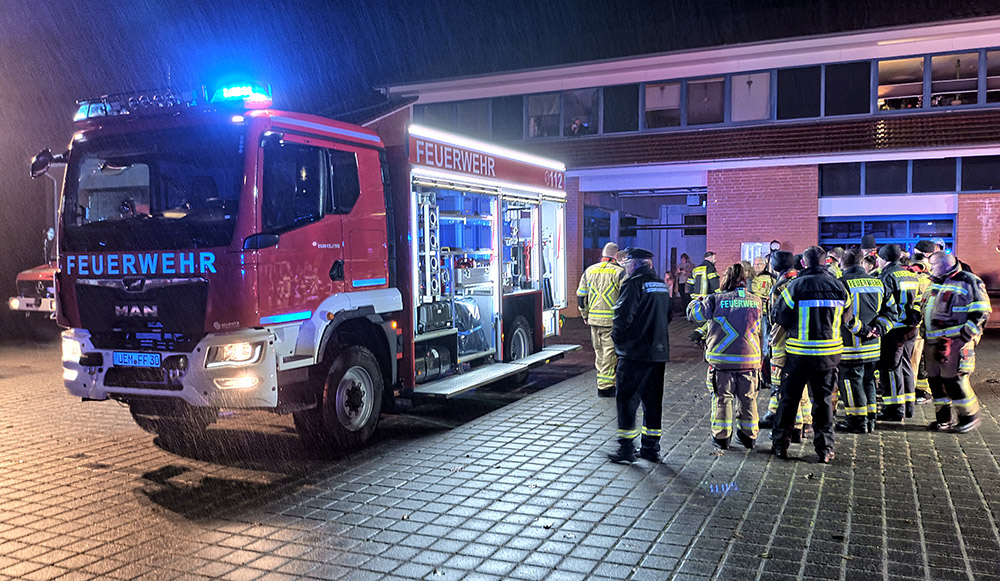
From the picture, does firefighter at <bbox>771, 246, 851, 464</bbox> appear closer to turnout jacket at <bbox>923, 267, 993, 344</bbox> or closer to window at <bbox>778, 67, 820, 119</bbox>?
turnout jacket at <bbox>923, 267, 993, 344</bbox>

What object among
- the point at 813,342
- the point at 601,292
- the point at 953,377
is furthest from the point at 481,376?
the point at 953,377

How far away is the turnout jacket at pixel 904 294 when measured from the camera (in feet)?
26.6

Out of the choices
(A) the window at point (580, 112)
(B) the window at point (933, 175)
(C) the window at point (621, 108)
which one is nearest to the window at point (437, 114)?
(A) the window at point (580, 112)

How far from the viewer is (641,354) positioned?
21.6 feet

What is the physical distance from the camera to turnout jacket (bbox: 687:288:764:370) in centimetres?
685

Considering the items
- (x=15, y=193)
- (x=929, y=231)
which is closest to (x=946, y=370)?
(x=929, y=231)

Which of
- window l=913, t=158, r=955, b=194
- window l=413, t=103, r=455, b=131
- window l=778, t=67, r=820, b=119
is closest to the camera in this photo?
window l=913, t=158, r=955, b=194

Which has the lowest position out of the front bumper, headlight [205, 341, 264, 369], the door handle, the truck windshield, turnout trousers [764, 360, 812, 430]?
turnout trousers [764, 360, 812, 430]

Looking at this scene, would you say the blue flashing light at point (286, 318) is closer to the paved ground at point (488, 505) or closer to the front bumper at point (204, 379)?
the front bumper at point (204, 379)

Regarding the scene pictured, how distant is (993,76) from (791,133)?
4289mm

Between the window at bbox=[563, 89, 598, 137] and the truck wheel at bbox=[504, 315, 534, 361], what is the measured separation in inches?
427

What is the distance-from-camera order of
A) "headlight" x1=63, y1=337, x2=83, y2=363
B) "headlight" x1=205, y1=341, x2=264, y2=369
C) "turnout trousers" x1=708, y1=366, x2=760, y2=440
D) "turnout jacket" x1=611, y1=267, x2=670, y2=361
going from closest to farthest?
"headlight" x1=205, y1=341, x2=264, y2=369 → "turnout jacket" x1=611, y1=267, x2=670, y2=361 → "headlight" x1=63, y1=337, x2=83, y2=363 → "turnout trousers" x1=708, y1=366, x2=760, y2=440

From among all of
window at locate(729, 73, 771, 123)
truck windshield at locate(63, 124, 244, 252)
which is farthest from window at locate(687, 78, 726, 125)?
truck windshield at locate(63, 124, 244, 252)

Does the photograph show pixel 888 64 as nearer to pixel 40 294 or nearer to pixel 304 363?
pixel 304 363
